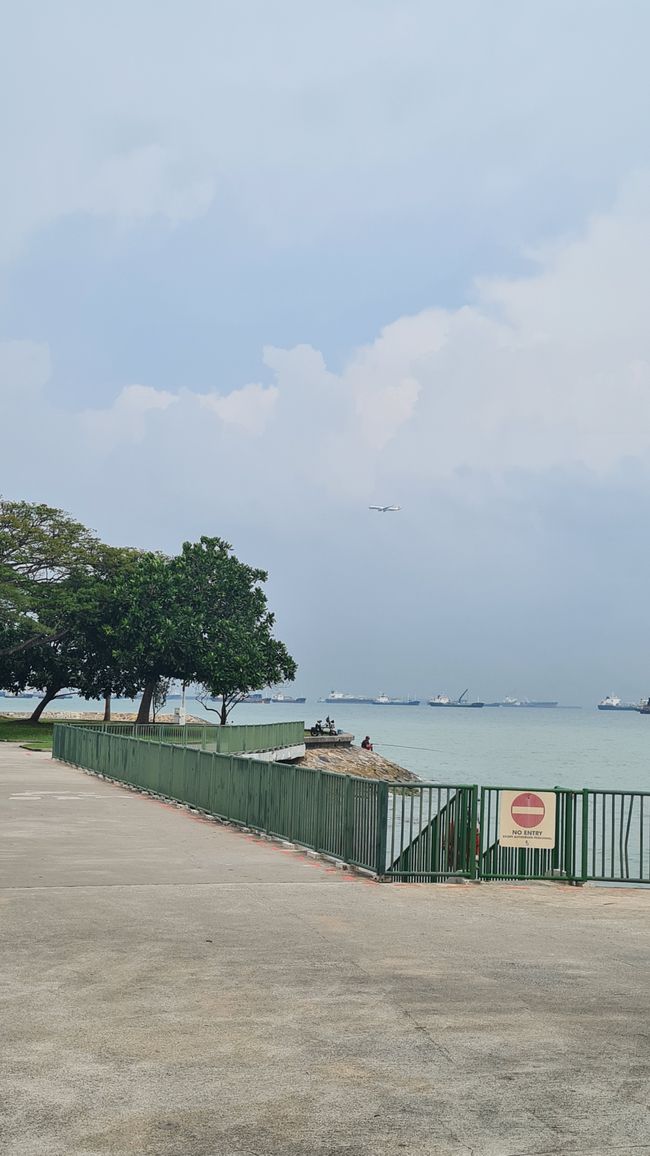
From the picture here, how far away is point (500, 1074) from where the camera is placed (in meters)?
7.27

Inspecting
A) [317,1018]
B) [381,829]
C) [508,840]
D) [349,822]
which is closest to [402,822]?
[349,822]

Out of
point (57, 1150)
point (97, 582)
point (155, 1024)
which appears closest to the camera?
point (57, 1150)

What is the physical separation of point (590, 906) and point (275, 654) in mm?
70026

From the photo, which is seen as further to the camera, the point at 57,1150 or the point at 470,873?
the point at 470,873

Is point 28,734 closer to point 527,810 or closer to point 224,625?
point 224,625

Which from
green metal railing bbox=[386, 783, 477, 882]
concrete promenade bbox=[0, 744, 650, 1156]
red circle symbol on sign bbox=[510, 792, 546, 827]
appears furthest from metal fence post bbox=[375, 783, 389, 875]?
red circle symbol on sign bbox=[510, 792, 546, 827]

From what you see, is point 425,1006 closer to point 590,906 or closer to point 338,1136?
point 338,1136

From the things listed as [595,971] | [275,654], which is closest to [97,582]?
[275,654]

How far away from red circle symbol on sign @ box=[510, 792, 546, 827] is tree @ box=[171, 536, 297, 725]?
62.6 metres

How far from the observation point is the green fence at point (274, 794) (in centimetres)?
1683

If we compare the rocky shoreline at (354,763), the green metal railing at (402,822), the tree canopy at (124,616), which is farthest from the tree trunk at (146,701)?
the green metal railing at (402,822)

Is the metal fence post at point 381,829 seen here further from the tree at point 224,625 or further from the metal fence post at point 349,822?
the tree at point 224,625

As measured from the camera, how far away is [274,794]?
21.0 meters

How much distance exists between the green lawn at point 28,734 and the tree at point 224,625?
10.9 meters
